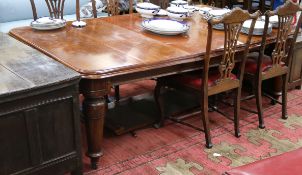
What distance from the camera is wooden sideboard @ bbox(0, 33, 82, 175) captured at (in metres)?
1.72

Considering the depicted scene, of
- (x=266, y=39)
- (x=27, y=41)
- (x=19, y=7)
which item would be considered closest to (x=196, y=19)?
(x=266, y=39)

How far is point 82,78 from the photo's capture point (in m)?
2.00

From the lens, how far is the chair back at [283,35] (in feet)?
8.67

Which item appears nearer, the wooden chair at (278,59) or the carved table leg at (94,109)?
the carved table leg at (94,109)

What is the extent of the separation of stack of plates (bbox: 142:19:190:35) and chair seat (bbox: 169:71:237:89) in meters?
0.33

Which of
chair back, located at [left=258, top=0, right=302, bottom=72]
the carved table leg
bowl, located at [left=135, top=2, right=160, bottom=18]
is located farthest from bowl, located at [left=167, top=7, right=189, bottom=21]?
the carved table leg

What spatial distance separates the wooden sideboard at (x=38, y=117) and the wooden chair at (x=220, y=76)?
933 mm

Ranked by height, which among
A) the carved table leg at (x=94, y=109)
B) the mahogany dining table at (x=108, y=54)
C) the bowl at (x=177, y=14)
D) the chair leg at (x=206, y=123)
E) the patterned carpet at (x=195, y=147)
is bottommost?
the patterned carpet at (x=195, y=147)

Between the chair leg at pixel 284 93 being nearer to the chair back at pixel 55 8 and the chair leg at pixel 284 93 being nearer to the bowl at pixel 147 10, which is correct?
the bowl at pixel 147 10

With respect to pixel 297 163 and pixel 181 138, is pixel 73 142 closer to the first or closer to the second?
pixel 181 138

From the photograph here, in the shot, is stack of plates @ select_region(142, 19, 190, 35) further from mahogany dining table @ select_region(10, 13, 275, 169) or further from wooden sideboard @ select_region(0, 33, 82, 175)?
wooden sideboard @ select_region(0, 33, 82, 175)

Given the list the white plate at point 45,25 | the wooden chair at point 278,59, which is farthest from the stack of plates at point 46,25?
the wooden chair at point 278,59

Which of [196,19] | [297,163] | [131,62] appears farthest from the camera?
[196,19]

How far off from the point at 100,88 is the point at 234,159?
106 centimetres
